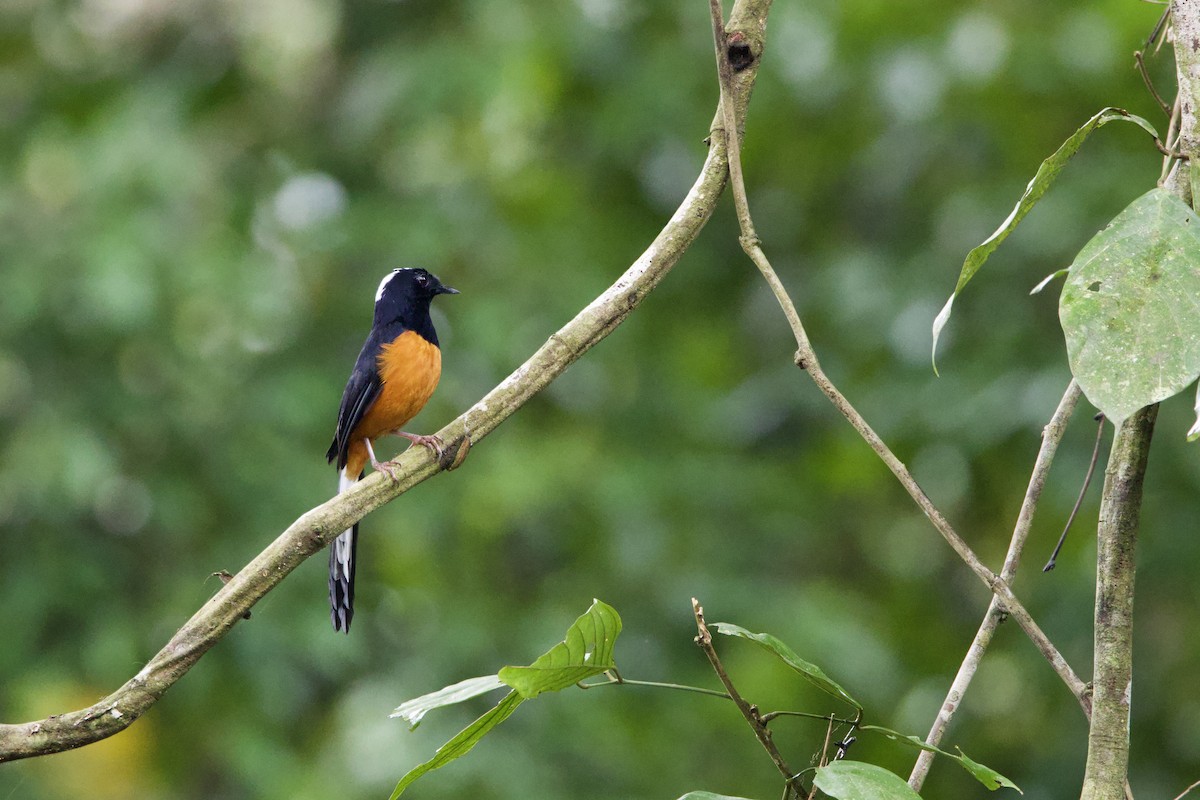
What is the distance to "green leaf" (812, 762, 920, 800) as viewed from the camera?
1274 mm

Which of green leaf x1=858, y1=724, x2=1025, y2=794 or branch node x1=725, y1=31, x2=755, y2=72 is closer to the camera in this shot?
green leaf x1=858, y1=724, x2=1025, y2=794

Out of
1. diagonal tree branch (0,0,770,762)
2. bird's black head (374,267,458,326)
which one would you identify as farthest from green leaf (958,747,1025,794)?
bird's black head (374,267,458,326)

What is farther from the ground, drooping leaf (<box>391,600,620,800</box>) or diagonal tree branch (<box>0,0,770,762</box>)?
diagonal tree branch (<box>0,0,770,762</box>)

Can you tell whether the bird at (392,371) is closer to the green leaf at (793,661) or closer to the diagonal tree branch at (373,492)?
the diagonal tree branch at (373,492)

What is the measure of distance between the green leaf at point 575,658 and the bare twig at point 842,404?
402mm

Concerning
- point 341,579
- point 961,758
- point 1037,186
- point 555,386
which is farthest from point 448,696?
point 555,386

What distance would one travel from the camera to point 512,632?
6.37 meters

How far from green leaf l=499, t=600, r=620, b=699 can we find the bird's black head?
299 cm

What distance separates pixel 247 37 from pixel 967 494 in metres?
4.46

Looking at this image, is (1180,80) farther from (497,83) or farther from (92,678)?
(92,678)

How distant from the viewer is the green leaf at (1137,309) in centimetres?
121

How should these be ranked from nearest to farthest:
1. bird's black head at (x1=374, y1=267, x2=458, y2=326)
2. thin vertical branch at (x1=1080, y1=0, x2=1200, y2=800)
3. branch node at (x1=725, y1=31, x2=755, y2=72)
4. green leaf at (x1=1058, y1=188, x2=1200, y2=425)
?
1. green leaf at (x1=1058, y1=188, x2=1200, y2=425)
2. thin vertical branch at (x1=1080, y1=0, x2=1200, y2=800)
3. branch node at (x1=725, y1=31, x2=755, y2=72)
4. bird's black head at (x1=374, y1=267, x2=458, y2=326)

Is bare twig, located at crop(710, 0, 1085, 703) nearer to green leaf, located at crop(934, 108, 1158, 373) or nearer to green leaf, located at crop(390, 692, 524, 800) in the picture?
green leaf, located at crop(934, 108, 1158, 373)

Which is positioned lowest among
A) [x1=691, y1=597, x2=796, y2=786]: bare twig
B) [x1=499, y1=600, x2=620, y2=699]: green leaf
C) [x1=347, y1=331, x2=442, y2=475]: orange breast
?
[x1=691, y1=597, x2=796, y2=786]: bare twig
